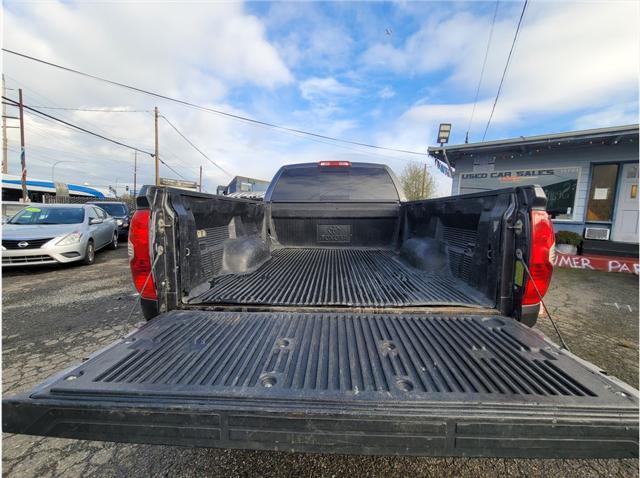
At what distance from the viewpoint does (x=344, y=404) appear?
3.67 feet

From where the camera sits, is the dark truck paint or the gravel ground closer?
the dark truck paint

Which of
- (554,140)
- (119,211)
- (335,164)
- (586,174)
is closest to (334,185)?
(335,164)

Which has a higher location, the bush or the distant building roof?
the distant building roof

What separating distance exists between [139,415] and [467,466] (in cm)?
206

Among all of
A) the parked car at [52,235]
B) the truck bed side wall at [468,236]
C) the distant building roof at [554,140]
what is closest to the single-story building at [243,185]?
the parked car at [52,235]

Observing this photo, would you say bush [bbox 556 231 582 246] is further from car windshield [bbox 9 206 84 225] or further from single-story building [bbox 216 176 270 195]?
single-story building [bbox 216 176 270 195]

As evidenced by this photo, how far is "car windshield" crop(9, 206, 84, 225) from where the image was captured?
24.4 ft

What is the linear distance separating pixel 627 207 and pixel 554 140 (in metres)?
3.05

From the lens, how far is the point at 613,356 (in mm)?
3160

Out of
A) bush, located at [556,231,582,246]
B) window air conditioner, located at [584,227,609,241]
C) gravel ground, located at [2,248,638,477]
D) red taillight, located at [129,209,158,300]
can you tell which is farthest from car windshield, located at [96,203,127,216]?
window air conditioner, located at [584,227,609,241]

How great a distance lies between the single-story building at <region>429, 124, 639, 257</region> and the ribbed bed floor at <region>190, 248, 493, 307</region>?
817 cm

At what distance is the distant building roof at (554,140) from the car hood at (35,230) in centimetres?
1253

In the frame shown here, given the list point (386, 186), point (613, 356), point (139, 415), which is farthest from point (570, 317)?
point (139, 415)

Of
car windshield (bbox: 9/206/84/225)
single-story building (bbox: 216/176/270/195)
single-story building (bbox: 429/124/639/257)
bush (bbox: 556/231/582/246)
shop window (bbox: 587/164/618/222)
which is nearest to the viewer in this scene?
car windshield (bbox: 9/206/84/225)
